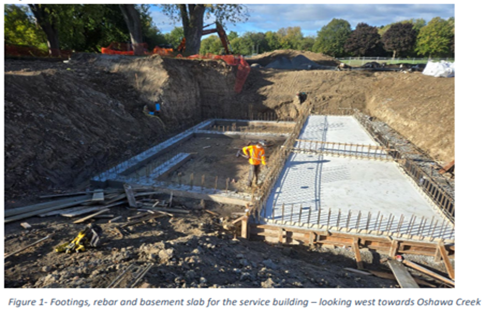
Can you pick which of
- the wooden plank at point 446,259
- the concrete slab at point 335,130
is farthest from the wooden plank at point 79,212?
the concrete slab at point 335,130

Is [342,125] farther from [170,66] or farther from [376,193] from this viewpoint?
[170,66]

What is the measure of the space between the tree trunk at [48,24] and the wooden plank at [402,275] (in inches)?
964

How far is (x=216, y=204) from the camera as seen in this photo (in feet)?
26.5

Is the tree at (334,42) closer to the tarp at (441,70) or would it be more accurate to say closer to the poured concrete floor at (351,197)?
the tarp at (441,70)

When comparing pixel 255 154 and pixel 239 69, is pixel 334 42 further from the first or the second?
pixel 255 154

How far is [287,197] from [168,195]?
380cm

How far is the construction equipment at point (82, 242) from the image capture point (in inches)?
192

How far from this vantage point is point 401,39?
4481cm

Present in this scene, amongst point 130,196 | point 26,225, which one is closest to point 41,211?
point 26,225

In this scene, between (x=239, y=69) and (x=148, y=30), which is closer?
(x=239, y=69)

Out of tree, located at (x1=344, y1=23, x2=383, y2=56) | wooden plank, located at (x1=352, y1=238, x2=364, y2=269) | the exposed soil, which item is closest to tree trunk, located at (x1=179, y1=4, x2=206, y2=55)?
the exposed soil

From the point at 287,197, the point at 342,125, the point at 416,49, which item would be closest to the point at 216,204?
the point at 287,197

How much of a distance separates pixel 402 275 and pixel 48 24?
88.7 feet

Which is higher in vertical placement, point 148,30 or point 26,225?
point 148,30
